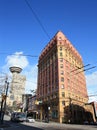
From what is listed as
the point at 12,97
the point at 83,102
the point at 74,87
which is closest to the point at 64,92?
the point at 74,87

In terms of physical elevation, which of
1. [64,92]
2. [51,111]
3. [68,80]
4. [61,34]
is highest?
[61,34]

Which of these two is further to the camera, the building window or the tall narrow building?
the tall narrow building

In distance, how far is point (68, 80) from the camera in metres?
69.7

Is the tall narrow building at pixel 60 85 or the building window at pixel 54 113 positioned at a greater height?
the tall narrow building at pixel 60 85

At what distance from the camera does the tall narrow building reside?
62.3m

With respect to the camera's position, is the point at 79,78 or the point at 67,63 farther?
the point at 79,78

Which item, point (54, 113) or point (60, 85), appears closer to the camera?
point (54, 113)

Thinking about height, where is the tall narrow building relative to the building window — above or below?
above

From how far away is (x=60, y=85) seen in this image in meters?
65.9

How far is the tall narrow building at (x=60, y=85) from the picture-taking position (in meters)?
62.3

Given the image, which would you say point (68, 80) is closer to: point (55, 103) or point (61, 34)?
point (55, 103)

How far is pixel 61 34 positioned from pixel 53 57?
11.9m

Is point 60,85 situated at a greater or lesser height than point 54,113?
greater

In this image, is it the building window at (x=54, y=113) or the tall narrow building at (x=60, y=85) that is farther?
the tall narrow building at (x=60, y=85)
